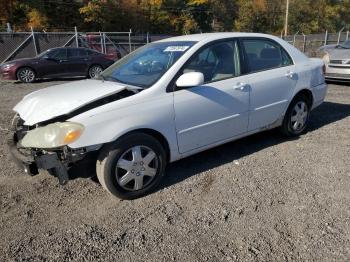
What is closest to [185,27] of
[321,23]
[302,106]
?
[321,23]

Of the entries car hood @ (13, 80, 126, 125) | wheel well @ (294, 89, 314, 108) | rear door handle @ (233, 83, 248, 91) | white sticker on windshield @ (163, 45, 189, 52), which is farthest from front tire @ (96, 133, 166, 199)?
wheel well @ (294, 89, 314, 108)

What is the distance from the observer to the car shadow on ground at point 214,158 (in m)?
3.53

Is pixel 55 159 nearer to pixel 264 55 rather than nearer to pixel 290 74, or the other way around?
pixel 264 55

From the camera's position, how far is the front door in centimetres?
400

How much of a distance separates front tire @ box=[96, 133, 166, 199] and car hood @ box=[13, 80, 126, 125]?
21.2 inches

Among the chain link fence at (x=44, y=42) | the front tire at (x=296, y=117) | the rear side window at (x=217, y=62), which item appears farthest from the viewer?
the chain link fence at (x=44, y=42)

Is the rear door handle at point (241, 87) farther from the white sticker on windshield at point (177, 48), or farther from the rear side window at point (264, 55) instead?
the white sticker on windshield at point (177, 48)

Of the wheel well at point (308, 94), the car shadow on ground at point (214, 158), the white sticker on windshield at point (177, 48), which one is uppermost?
the white sticker on windshield at point (177, 48)

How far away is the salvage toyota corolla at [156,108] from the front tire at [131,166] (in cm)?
1

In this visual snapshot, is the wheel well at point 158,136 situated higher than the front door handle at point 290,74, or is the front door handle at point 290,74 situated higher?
the front door handle at point 290,74

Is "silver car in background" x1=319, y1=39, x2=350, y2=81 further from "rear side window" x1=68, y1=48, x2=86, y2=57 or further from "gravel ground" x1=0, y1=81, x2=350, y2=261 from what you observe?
"rear side window" x1=68, y1=48, x2=86, y2=57

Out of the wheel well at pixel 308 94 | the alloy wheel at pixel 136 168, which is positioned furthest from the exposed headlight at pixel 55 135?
the wheel well at pixel 308 94

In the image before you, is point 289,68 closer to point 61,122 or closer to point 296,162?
point 296,162

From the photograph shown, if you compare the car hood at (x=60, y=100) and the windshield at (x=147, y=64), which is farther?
the windshield at (x=147, y=64)
